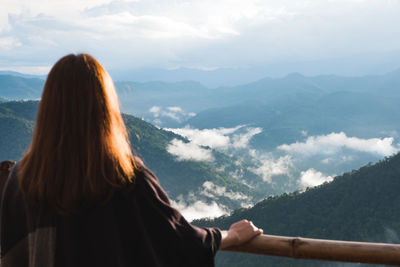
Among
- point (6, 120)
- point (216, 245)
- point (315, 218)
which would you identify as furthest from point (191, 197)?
point (216, 245)

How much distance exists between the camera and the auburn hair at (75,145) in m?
1.43

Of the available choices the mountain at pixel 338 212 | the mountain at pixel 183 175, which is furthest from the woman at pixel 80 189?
the mountain at pixel 183 175

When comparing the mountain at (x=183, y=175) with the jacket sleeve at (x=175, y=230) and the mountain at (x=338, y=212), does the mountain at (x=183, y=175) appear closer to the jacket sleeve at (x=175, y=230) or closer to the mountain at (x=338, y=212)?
the mountain at (x=338, y=212)

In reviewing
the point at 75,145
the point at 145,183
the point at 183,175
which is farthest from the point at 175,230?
the point at 183,175

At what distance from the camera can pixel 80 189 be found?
4.70 feet

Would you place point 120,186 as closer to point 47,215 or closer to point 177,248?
point 47,215

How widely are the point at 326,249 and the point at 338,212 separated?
5689cm

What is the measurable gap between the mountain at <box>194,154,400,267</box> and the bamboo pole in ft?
163

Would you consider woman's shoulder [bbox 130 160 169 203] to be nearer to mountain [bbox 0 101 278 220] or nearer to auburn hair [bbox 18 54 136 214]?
auburn hair [bbox 18 54 136 214]

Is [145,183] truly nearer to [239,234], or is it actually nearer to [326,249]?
[239,234]

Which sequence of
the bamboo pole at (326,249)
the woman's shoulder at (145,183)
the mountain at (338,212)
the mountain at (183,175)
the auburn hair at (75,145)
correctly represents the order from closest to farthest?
the auburn hair at (75,145), the woman's shoulder at (145,183), the bamboo pole at (326,249), the mountain at (338,212), the mountain at (183,175)

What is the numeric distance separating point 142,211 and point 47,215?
356 millimetres

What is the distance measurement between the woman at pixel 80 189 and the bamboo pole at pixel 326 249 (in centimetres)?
69

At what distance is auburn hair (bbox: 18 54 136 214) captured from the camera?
56.4 inches
